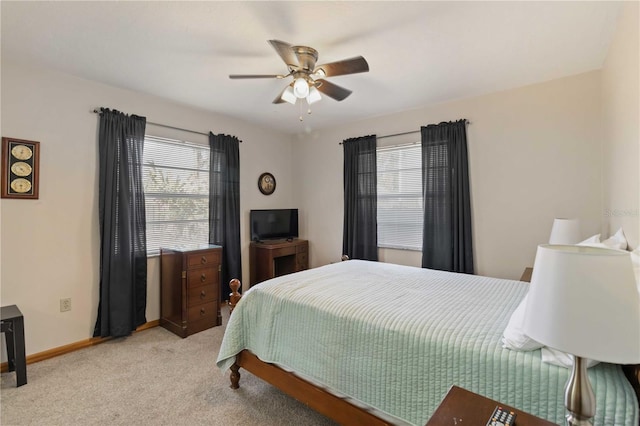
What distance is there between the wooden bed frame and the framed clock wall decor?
2.31 metres

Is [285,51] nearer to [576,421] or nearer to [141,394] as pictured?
[576,421]

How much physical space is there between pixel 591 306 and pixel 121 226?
11.6 ft

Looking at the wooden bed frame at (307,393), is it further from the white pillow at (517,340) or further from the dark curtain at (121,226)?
the dark curtain at (121,226)

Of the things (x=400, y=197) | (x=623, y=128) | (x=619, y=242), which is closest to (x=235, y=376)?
(x=619, y=242)

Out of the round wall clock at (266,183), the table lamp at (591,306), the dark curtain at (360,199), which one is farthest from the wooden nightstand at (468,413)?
the round wall clock at (266,183)

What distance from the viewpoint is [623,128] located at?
199cm

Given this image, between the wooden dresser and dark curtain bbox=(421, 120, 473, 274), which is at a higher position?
dark curtain bbox=(421, 120, 473, 274)

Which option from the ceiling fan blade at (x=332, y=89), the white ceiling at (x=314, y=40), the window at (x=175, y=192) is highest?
the white ceiling at (x=314, y=40)

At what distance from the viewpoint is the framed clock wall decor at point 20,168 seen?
2.47 meters

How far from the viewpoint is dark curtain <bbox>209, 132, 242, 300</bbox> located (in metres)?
3.90

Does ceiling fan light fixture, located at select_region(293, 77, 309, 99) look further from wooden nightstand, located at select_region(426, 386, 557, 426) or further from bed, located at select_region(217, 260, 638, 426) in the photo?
wooden nightstand, located at select_region(426, 386, 557, 426)

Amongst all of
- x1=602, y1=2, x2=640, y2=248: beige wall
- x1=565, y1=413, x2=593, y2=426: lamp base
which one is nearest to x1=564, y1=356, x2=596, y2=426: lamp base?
x1=565, y1=413, x2=593, y2=426: lamp base

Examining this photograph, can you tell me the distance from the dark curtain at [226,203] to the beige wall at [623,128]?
3.77m

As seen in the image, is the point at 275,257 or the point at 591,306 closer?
the point at 591,306
